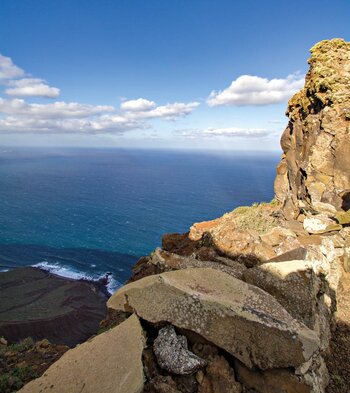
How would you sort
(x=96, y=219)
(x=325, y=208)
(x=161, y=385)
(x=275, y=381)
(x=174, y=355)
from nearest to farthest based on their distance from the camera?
1. (x=161, y=385)
2. (x=275, y=381)
3. (x=174, y=355)
4. (x=325, y=208)
5. (x=96, y=219)

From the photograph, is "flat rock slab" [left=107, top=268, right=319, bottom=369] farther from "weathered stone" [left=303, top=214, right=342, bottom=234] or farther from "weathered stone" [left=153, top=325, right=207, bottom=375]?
"weathered stone" [left=303, top=214, right=342, bottom=234]

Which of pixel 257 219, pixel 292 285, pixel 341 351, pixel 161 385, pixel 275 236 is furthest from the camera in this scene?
pixel 257 219

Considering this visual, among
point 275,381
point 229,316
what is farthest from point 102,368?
point 275,381

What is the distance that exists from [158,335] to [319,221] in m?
16.6

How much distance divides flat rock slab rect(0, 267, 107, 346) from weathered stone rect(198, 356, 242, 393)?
42394 mm

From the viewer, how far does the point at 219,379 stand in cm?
662

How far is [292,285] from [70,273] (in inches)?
2352

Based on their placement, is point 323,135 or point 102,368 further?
point 323,135

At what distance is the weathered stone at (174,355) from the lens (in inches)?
259

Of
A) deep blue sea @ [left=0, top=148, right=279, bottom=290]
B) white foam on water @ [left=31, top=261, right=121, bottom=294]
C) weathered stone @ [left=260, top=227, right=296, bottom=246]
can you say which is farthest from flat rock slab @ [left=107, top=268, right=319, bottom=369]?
deep blue sea @ [left=0, top=148, right=279, bottom=290]

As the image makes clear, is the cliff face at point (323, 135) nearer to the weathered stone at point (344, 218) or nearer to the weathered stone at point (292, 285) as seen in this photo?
the weathered stone at point (344, 218)

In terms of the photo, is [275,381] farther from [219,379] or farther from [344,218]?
[344,218]

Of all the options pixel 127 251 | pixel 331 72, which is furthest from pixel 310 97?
pixel 127 251

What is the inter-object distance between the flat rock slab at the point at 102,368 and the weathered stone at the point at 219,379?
1645 mm
